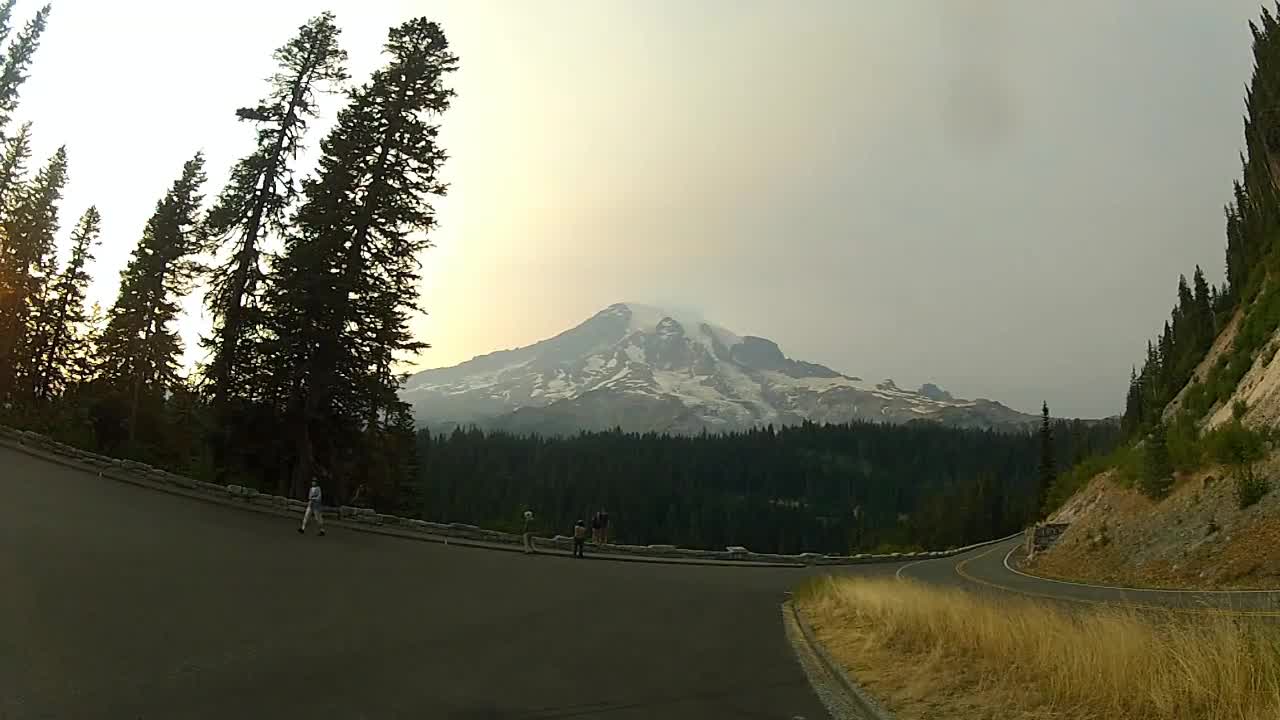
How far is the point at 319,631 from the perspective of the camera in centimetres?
926

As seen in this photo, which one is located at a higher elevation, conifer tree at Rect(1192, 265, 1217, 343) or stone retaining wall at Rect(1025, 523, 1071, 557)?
conifer tree at Rect(1192, 265, 1217, 343)

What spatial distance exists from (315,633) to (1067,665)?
8270 mm

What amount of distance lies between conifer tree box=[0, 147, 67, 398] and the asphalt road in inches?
1534

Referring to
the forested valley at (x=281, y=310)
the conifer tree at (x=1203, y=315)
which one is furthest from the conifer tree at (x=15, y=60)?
the conifer tree at (x=1203, y=315)

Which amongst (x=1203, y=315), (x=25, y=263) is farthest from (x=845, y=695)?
(x=1203, y=315)

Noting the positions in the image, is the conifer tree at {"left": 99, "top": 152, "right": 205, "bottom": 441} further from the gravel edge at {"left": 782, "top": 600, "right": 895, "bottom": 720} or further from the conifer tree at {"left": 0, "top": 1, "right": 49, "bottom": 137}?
the gravel edge at {"left": 782, "top": 600, "right": 895, "bottom": 720}

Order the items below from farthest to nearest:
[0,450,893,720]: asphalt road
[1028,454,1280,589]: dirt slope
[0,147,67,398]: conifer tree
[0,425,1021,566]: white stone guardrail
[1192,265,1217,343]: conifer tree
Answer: [1192,265,1217,343]: conifer tree < [0,147,67,398]: conifer tree < [0,425,1021,566]: white stone guardrail < [1028,454,1280,589]: dirt slope < [0,450,893,720]: asphalt road

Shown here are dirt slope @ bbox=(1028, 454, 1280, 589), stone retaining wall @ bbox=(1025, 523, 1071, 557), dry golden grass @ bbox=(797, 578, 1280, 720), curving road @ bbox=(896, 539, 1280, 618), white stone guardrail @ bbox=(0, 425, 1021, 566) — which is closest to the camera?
dry golden grass @ bbox=(797, 578, 1280, 720)

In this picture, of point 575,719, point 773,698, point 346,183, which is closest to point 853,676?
point 773,698

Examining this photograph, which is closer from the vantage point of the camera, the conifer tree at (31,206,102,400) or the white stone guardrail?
the white stone guardrail

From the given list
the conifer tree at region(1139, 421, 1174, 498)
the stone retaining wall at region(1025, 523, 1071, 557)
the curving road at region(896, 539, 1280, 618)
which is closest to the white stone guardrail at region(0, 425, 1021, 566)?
the curving road at region(896, 539, 1280, 618)

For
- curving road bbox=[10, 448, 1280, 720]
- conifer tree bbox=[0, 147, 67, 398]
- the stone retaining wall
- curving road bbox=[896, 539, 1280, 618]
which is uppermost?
conifer tree bbox=[0, 147, 67, 398]

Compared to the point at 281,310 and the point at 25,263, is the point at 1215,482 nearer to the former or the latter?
the point at 281,310

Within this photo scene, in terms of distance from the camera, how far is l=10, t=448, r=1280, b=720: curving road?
6.65m
